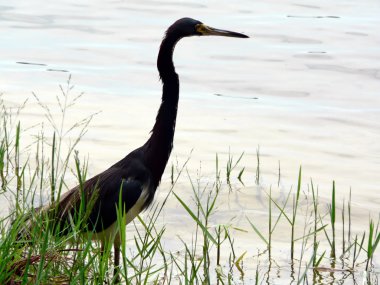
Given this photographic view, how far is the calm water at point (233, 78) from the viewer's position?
8492mm

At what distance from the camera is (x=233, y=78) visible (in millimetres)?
11094

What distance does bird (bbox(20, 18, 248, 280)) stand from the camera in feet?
20.0

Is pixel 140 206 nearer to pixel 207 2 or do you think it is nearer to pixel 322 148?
pixel 322 148

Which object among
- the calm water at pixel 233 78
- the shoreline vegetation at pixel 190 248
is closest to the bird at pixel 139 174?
the shoreline vegetation at pixel 190 248

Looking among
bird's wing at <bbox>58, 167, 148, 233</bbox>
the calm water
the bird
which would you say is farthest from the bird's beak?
the calm water

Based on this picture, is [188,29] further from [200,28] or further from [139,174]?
[139,174]

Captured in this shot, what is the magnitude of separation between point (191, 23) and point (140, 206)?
4.11ft

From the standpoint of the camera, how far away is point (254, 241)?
671 centimetres

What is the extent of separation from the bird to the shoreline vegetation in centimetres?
15

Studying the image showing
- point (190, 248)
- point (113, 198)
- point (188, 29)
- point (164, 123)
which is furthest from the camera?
point (188, 29)

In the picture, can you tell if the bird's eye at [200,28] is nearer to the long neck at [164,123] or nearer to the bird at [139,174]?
the bird at [139,174]

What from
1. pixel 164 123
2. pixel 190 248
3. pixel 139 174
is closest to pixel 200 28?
pixel 164 123

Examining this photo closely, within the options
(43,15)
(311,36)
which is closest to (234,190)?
(311,36)

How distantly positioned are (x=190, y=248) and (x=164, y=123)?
2.62ft
